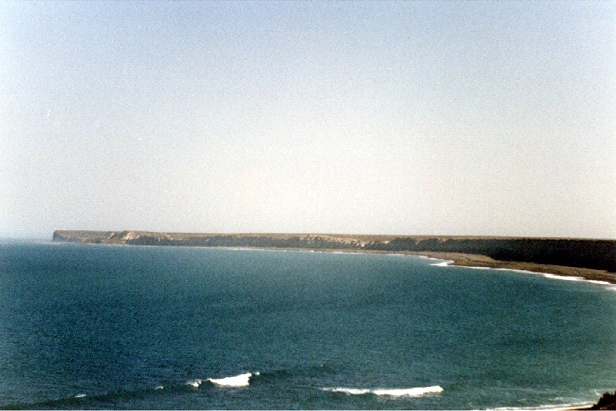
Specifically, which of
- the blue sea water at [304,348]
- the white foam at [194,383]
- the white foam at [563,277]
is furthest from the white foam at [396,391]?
the white foam at [563,277]

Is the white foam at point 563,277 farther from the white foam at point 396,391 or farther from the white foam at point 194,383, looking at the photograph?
the white foam at point 194,383

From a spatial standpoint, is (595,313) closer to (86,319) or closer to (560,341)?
(560,341)

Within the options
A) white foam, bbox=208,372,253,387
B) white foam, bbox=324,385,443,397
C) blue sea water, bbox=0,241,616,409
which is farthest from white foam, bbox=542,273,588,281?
white foam, bbox=208,372,253,387

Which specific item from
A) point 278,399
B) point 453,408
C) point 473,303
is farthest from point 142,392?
point 473,303

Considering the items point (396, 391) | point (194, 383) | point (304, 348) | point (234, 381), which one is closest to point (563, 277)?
point (304, 348)

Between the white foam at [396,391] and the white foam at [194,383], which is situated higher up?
the white foam at [396,391]
